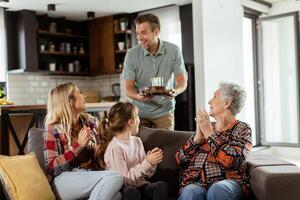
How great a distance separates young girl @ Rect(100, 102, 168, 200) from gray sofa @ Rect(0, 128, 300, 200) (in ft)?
0.69

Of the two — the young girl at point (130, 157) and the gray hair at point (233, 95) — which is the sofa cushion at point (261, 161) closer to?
the gray hair at point (233, 95)

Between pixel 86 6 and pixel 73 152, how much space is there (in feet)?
15.1

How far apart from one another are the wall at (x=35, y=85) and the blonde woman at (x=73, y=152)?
440 centimetres

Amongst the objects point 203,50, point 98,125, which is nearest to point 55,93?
point 98,125

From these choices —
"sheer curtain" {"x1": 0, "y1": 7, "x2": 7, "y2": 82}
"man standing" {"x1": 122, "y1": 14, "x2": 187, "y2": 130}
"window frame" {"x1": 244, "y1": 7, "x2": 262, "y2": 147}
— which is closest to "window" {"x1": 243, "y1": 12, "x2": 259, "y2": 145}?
"window frame" {"x1": 244, "y1": 7, "x2": 262, "y2": 147}

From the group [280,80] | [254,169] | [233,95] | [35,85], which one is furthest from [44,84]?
[254,169]

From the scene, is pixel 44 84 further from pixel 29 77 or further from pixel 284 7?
pixel 284 7

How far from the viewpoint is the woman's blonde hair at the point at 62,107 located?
2.55 m

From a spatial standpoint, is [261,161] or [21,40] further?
Answer: [21,40]

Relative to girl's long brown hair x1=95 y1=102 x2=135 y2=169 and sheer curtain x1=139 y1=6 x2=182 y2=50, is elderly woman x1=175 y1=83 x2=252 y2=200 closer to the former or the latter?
girl's long brown hair x1=95 y1=102 x2=135 y2=169

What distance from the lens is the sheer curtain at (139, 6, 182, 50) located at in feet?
22.3

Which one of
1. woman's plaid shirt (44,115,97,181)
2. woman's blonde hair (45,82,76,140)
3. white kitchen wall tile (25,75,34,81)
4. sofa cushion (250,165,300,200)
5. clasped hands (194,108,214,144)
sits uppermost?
white kitchen wall tile (25,75,34,81)

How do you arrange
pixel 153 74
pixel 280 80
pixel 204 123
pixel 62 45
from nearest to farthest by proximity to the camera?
pixel 204 123 → pixel 153 74 → pixel 280 80 → pixel 62 45

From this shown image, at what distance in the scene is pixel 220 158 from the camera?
90.8 inches
